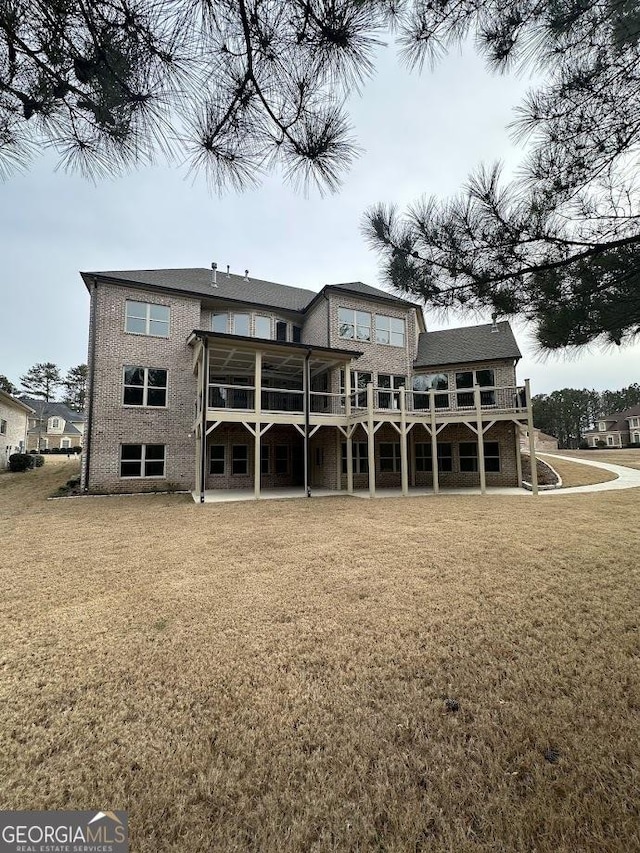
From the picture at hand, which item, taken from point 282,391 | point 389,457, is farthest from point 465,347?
point 282,391

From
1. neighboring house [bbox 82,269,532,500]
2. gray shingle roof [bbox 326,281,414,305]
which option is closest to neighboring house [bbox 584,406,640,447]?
neighboring house [bbox 82,269,532,500]

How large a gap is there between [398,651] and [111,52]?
4797mm

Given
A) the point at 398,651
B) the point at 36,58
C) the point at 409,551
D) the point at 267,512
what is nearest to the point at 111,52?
the point at 36,58

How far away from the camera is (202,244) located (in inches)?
184

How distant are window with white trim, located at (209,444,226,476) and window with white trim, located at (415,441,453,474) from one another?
872 cm

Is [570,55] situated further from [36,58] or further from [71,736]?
[71,736]

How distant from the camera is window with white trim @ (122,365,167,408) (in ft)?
46.9

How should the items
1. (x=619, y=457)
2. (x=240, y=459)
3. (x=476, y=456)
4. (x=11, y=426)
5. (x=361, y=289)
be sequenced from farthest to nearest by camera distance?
(x=619, y=457), (x=11, y=426), (x=361, y=289), (x=240, y=459), (x=476, y=456)

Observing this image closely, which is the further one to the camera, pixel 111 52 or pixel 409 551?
pixel 409 551

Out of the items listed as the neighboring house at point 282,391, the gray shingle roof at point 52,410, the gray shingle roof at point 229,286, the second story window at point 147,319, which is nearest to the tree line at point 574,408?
the neighboring house at point 282,391

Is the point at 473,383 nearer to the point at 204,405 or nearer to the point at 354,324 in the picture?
the point at 354,324

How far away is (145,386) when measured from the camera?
14484 millimetres

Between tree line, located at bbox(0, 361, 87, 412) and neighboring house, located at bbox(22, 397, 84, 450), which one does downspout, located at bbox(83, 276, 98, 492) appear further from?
tree line, located at bbox(0, 361, 87, 412)

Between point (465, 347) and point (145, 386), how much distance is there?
14.3 m
